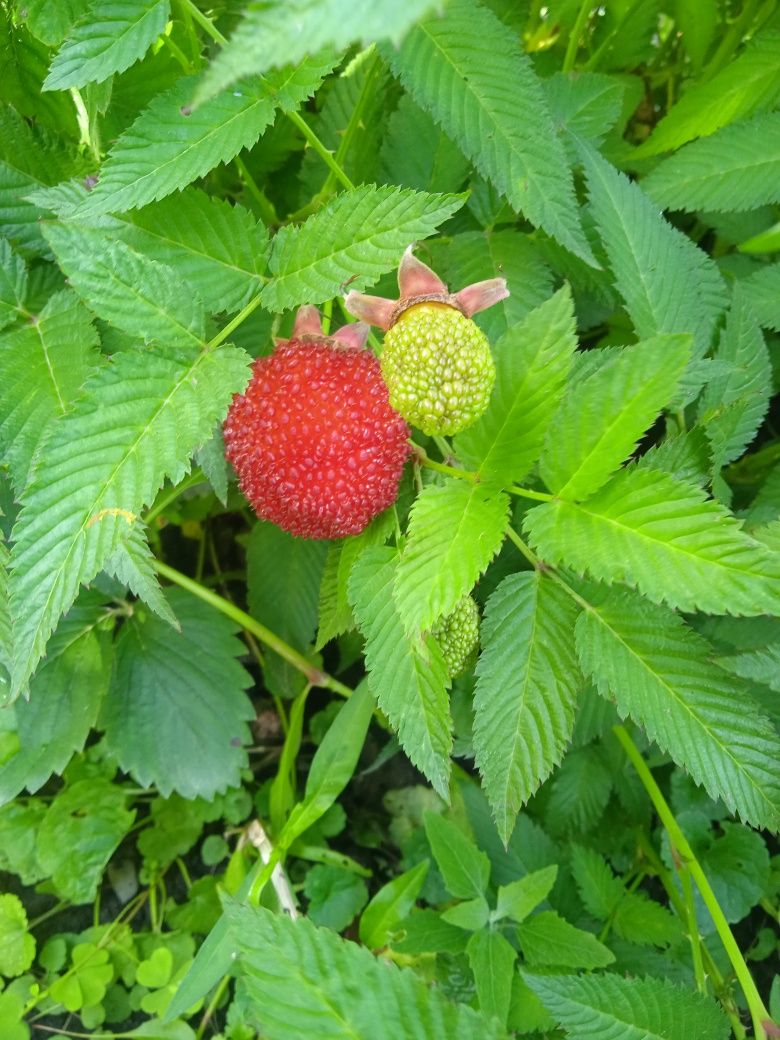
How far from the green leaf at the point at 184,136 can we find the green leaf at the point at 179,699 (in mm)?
623

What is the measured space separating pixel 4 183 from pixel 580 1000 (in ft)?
3.14

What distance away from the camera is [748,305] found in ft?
2.78

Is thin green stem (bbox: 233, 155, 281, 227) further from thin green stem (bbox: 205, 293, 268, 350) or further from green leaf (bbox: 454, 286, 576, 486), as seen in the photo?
green leaf (bbox: 454, 286, 576, 486)

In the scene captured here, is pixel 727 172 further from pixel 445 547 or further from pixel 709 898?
pixel 709 898

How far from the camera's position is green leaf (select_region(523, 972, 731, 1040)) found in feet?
2.29

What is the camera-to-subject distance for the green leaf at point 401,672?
26.0 inches

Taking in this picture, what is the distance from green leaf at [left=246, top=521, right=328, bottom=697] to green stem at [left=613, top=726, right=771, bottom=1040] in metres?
0.44

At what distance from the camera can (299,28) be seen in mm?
326

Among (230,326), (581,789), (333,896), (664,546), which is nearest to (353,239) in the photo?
(230,326)

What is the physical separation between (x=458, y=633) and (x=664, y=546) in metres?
0.20

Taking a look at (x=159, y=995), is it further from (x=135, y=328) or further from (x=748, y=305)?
(x=748, y=305)

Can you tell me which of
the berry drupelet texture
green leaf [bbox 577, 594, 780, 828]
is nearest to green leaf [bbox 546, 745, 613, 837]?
green leaf [bbox 577, 594, 780, 828]

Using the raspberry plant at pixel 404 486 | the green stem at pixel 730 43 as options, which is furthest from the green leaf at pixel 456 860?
the green stem at pixel 730 43

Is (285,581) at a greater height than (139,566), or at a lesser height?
lesser
